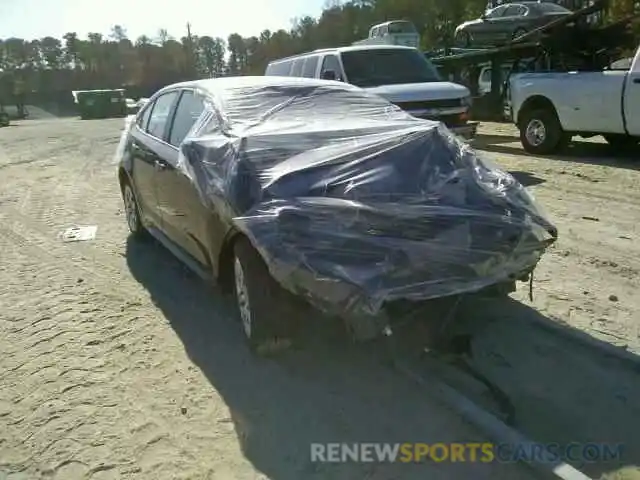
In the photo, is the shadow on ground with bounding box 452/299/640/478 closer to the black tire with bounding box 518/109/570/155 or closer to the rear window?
the black tire with bounding box 518/109/570/155

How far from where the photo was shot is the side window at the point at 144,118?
580 centimetres

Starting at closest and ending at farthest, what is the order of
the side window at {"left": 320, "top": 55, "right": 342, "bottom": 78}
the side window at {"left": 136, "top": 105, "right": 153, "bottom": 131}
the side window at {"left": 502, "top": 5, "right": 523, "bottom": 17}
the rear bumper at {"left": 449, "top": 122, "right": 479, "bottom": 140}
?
the side window at {"left": 136, "top": 105, "right": 153, "bottom": 131}
the rear bumper at {"left": 449, "top": 122, "right": 479, "bottom": 140}
the side window at {"left": 320, "top": 55, "right": 342, "bottom": 78}
the side window at {"left": 502, "top": 5, "right": 523, "bottom": 17}

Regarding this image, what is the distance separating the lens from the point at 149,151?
5.22 meters

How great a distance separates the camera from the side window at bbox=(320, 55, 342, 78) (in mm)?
10008

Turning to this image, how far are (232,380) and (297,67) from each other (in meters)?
8.82

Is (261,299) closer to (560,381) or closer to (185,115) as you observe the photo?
(560,381)

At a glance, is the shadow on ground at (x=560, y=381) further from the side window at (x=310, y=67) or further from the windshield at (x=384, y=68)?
the side window at (x=310, y=67)

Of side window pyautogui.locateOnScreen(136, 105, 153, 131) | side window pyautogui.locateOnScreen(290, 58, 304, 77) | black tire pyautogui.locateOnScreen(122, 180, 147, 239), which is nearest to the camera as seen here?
side window pyautogui.locateOnScreen(136, 105, 153, 131)

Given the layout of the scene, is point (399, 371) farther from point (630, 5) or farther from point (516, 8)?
point (630, 5)

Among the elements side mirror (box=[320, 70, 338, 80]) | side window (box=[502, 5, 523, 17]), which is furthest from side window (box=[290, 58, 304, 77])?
side window (box=[502, 5, 523, 17])

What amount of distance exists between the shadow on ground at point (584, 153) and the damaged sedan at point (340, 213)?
705 centimetres

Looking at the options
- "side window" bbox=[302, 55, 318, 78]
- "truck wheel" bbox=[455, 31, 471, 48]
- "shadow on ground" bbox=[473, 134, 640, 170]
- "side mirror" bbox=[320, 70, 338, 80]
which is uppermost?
"truck wheel" bbox=[455, 31, 471, 48]

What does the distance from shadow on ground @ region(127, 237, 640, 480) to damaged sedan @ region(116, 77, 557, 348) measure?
325mm

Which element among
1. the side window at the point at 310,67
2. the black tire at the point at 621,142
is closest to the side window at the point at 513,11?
the black tire at the point at 621,142
